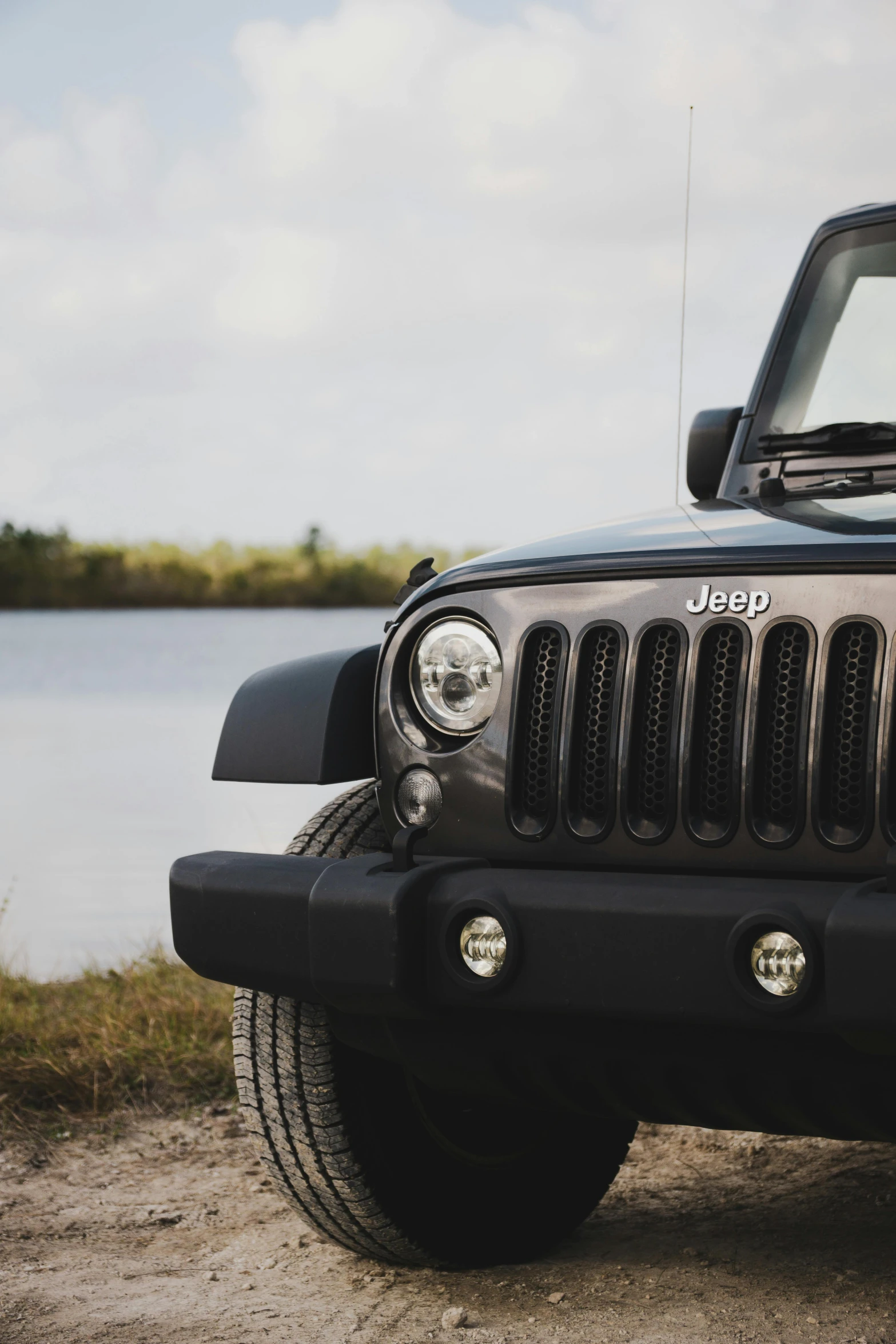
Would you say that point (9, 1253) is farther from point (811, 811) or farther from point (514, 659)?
point (811, 811)

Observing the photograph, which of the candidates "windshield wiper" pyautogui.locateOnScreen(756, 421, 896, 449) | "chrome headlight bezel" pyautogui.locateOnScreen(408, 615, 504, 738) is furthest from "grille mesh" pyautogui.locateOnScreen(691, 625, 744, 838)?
"windshield wiper" pyautogui.locateOnScreen(756, 421, 896, 449)

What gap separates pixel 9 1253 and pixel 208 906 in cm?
127

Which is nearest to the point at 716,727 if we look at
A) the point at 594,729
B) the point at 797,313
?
the point at 594,729

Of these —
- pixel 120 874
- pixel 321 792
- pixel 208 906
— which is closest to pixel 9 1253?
pixel 208 906

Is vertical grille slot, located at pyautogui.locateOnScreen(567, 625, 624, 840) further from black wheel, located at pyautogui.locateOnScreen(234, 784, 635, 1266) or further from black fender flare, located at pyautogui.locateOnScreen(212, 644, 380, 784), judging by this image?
black wheel, located at pyautogui.locateOnScreen(234, 784, 635, 1266)

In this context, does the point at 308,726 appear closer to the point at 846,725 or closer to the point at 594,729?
the point at 594,729

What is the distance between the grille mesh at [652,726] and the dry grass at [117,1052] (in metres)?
2.46

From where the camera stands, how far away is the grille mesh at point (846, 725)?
2254 millimetres

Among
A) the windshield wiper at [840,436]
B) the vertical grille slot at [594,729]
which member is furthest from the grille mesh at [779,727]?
the windshield wiper at [840,436]

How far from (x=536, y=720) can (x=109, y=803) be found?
8.97 meters

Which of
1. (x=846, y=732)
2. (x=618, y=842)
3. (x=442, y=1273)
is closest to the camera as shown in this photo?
(x=846, y=732)

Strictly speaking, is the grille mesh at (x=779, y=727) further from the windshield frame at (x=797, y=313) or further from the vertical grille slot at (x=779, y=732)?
the windshield frame at (x=797, y=313)

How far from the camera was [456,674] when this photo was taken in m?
2.60

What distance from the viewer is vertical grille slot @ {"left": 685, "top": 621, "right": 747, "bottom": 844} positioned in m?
2.34
